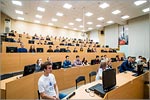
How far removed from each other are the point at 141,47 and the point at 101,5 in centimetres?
617

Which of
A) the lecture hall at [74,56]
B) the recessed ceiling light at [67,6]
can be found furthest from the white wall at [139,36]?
the recessed ceiling light at [67,6]

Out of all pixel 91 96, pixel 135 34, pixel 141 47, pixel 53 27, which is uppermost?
pixel 53 27

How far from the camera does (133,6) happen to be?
30.8ft

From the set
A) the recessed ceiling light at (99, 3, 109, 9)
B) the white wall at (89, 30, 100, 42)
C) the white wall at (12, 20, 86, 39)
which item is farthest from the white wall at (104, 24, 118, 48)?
the recessed ceiling light at (99, 3, 109, 9)

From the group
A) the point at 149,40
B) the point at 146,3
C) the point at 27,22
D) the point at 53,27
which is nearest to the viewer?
the point at 146,3

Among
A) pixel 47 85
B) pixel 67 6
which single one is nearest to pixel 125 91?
pixel 47 85

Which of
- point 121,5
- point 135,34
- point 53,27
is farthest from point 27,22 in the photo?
point 135,34

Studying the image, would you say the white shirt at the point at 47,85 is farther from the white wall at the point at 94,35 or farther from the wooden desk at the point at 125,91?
the white wall at the point at 94,35

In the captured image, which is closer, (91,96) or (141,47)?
(91,96)

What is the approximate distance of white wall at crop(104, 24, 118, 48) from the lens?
15.7 meters

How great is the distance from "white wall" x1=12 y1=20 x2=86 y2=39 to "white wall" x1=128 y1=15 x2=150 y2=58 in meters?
9.03

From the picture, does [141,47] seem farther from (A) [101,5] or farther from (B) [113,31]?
(A) [101,5]

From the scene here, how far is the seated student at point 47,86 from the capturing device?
250 cm

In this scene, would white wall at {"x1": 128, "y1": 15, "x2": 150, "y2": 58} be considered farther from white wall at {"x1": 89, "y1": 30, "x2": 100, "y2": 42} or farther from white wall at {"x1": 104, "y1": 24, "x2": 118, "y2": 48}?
white wall at {"x1": 89, "y1": 30, "x2": 100, "y2": 42}
